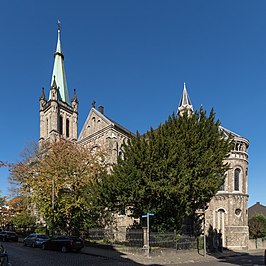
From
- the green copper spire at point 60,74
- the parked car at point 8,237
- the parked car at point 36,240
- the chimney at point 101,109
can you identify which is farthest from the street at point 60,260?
the green copper spire at point 60,74

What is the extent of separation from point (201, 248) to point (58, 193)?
15.5 meters

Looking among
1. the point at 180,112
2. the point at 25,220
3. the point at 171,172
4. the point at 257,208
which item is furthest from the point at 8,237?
the point at 257,208

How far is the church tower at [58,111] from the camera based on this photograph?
2344 inches

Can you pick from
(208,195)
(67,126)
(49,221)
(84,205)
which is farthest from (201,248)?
(67,126)

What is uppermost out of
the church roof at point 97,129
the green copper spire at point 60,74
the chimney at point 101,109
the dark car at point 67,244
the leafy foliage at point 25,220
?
the green copper spire at point 60,74

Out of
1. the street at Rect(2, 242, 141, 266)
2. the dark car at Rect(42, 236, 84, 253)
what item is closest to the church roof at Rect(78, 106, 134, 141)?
the dark car at Rect(42, 236, 84, 253)

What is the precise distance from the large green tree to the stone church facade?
3.16 m

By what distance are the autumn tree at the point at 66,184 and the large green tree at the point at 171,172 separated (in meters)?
5.49

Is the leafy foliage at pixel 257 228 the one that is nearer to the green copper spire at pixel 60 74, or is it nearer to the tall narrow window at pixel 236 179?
the tall narrow window at pixel 236 179

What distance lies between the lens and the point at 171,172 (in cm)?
2364

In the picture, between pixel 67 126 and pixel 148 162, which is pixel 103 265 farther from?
pixel 67 126

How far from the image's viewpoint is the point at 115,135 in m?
43.8

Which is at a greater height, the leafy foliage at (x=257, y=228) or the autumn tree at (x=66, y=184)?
the autumn tree at (x=66, y=184)

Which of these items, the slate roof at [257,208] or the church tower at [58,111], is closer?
the church tower at [58,111]
